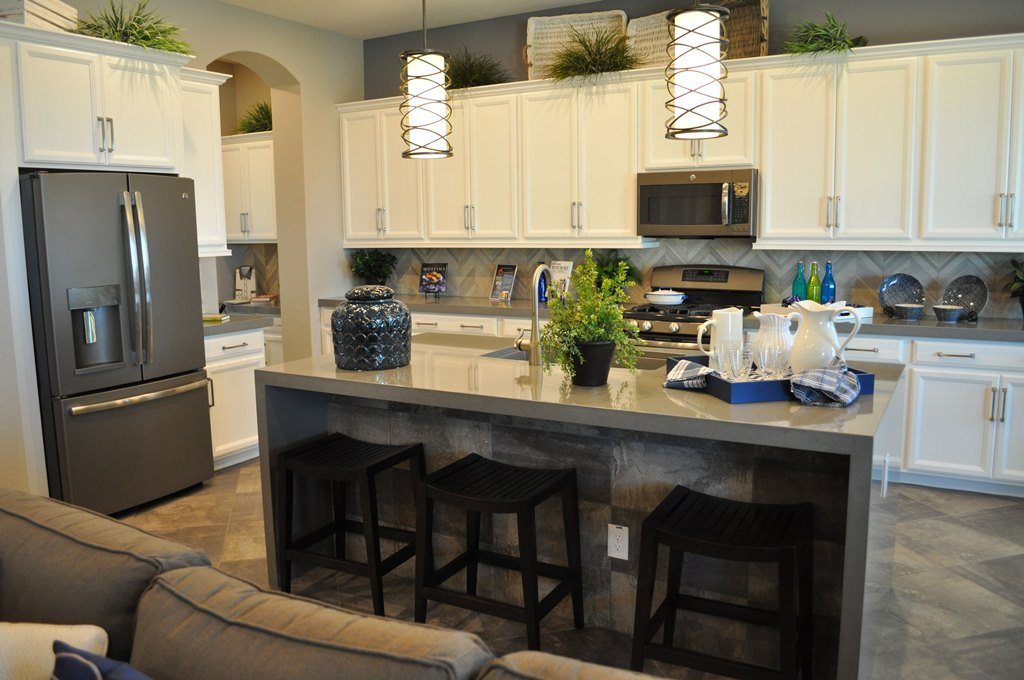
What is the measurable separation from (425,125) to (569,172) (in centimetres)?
208

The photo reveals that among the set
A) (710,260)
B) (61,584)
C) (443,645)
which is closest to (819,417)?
(443,645)

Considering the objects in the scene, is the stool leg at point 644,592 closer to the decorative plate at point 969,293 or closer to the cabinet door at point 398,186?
the decorative plate at point 969,293

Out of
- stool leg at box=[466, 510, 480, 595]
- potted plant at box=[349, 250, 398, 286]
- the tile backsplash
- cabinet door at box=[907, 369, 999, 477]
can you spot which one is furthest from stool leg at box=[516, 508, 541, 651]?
potted plant at box=[349, 250, 398, 286]

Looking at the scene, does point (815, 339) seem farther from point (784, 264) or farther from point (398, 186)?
point (398, 186)

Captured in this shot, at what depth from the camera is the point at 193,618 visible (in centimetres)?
124

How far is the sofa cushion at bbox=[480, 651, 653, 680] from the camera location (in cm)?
104

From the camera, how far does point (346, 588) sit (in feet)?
10.5

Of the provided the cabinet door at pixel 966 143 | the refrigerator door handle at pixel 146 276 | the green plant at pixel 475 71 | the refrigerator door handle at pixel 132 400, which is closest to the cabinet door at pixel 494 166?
the green plant at pixel 475 71

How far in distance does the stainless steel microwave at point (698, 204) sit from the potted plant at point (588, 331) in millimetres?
2331

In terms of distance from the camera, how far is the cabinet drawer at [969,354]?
403 cm

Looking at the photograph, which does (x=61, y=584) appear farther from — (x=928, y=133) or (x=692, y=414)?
(x=928, y=133)

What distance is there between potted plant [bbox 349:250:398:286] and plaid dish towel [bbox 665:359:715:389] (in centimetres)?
408

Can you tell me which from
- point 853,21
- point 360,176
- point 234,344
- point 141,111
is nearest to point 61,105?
point 141,111

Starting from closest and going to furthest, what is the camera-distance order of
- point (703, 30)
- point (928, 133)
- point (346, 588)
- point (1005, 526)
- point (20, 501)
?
point (20, 501) → point (703, 30) → point (346, 588) → point (1005, 526) → point (928, 133)
